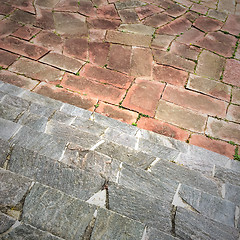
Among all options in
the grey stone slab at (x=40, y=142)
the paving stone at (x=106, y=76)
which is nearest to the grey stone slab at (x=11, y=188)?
the grey stone slab at (x=40, y=142)

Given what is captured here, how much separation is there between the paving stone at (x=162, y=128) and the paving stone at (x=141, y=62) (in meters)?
0.86

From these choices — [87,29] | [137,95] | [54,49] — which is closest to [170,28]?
[87,29]

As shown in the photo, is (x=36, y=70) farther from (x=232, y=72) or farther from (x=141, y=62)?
(x=232, y=72)

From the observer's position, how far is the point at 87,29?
12.2 feet

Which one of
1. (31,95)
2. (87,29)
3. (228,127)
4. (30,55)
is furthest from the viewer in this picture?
(87,29)

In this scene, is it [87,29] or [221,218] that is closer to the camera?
[221,218]

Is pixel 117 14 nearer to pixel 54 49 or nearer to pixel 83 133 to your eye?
pixel 54 49

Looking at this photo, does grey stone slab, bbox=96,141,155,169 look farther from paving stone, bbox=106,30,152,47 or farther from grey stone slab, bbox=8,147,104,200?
paving stone, bbox=106,30,152,47

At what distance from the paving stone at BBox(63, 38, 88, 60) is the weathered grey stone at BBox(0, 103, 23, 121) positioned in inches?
62.4

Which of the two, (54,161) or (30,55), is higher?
(54,161)

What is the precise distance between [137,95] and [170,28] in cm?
181

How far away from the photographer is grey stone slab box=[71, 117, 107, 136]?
215 cm

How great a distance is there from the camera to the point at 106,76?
123 inches

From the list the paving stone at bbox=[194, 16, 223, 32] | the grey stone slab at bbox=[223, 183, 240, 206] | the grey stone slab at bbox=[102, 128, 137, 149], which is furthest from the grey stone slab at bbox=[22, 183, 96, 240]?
the paving stone at bbox=[194, 16, 223, 32]
